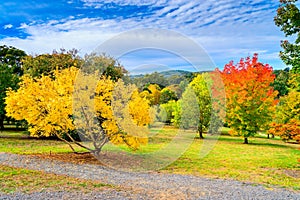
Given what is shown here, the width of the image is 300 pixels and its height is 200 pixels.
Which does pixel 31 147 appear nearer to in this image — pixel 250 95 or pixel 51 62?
pixel 51 62

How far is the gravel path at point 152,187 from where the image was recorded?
7.23 metres

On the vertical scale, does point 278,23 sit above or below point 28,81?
above

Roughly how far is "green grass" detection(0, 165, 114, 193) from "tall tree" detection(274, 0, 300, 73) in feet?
30.0

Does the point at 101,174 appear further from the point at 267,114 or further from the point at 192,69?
the point at 267,114

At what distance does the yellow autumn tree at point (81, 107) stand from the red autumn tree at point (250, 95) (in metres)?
13.4

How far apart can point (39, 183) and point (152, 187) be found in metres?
3.29

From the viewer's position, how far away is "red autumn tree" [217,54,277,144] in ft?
73.7

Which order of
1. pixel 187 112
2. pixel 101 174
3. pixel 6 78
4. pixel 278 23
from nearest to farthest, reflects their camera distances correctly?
pixel 101 174
pixel 278 23
pixel 6 78
pixel 187 112

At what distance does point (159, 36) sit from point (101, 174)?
5936 millimetres

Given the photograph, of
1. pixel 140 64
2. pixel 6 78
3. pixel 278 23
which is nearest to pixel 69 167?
pixel 140 64

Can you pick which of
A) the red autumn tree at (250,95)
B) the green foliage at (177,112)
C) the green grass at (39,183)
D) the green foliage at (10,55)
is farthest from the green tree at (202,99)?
the green foliage at (10,55)

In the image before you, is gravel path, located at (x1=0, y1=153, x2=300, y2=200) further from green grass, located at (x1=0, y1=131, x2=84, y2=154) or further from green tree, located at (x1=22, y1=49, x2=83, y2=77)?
green tree, located at (x1=22, y1=49, x2=83, y2=77)

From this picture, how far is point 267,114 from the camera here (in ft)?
75.6

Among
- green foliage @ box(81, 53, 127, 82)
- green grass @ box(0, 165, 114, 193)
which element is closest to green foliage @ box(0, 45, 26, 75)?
green foliage @ box(81, 53, 127, 82)
